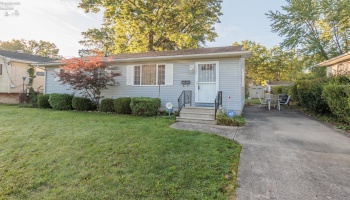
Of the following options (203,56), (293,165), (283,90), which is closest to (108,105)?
(203,56)

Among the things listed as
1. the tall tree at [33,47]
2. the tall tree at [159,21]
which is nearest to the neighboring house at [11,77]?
the tall tree at [159,21]

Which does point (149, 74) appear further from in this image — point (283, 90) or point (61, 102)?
point (283, 90)

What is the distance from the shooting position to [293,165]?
122 inches

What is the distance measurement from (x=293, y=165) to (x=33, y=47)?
49.9 m

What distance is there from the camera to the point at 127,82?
31.7ft

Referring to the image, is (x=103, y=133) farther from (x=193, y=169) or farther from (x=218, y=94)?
(x=218, y=94)

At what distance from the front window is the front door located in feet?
6.18

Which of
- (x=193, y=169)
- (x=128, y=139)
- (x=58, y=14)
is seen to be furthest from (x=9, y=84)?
(x=193, y=169)

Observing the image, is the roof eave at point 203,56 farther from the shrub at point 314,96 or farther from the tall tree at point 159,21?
the tall tree at point 159,21

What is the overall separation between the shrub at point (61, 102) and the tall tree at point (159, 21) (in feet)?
32.6

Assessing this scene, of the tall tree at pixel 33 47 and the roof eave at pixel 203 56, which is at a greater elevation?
the tall tree at pixel 33 47

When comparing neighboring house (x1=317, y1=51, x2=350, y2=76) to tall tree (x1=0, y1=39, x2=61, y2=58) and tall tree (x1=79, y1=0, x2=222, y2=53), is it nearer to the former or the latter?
tall tree (x1=79, y1=0, x2=222, y2=53)

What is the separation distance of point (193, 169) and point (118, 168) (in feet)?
4.13

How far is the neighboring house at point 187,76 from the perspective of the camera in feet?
25.6
